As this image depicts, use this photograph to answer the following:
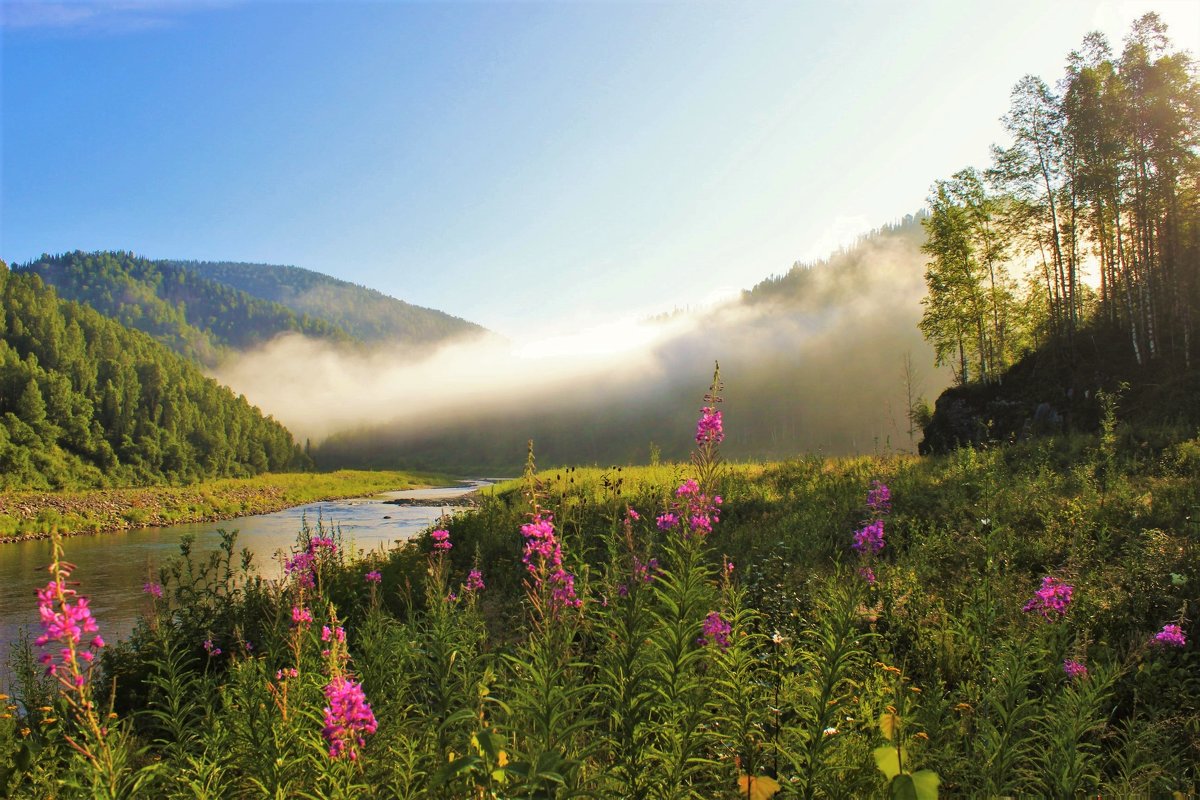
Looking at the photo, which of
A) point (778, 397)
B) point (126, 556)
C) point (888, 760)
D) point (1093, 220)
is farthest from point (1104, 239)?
point (778, 397)

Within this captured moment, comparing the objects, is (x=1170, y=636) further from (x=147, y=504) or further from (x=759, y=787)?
(x=147, y=504)

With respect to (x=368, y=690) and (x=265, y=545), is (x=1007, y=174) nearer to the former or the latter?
(x=368, y=690)

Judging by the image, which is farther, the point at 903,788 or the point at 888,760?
the point at 888,760

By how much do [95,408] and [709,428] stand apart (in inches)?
3774

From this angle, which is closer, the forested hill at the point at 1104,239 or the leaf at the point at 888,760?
the leaf at the point at 888,760

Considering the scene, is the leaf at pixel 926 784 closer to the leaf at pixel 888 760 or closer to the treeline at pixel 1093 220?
the leaf at pixel 888 760

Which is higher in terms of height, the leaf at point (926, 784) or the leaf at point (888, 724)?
the leaf at point (926, 784)

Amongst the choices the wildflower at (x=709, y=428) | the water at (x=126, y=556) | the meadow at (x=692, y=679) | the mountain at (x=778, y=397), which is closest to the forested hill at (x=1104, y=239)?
the meadow at (x=692, y=679)

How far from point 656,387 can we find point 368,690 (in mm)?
190127

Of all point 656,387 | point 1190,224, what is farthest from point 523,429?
point 1190,224

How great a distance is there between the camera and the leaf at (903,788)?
2055 millimetres

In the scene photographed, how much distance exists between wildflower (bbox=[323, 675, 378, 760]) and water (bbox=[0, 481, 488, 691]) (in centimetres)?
417

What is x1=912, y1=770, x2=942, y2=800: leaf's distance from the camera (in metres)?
2.02

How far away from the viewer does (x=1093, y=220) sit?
23.8m
